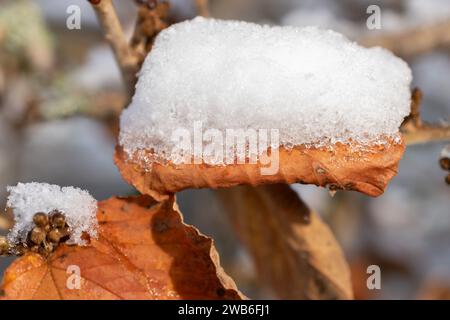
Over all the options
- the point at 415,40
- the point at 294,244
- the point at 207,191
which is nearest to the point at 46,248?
the point at 294,244

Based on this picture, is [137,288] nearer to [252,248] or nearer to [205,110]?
[205,110]

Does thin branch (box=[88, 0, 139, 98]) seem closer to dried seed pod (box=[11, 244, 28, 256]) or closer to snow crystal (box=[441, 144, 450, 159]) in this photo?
dried seed pod (box=[11, 244, 28, 256])

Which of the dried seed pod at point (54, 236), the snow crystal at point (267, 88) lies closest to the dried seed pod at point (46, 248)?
the dried seed pod at point (54, 236)

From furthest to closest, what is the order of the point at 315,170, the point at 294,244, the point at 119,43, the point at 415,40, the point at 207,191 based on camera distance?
the point at 207,191, the point at 415,40, the point at 294,244, the point at 119,43, the point at 315,170

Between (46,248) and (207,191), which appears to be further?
(207,191)

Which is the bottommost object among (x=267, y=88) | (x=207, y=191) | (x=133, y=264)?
(x=207, y=191)

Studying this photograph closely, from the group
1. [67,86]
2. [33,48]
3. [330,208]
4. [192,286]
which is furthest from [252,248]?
[330,208]

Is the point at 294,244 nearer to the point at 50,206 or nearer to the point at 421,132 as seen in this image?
the point at 421,132

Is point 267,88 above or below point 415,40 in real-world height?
below
